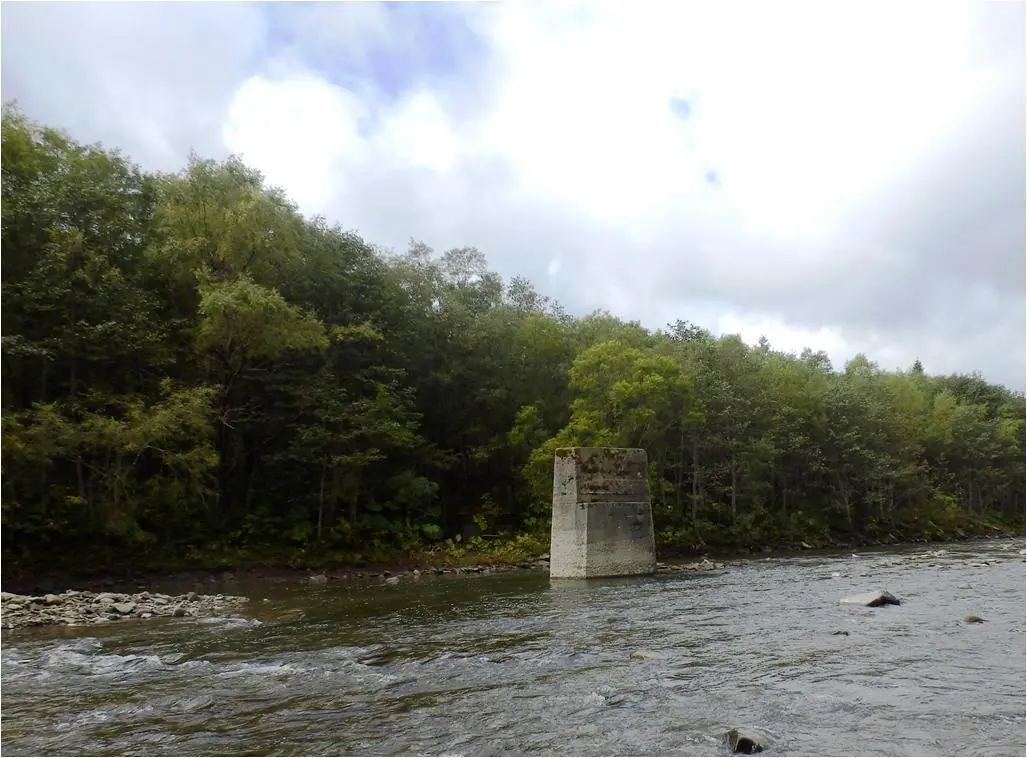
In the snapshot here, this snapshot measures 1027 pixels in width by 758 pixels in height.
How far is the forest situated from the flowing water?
1179 centimetres

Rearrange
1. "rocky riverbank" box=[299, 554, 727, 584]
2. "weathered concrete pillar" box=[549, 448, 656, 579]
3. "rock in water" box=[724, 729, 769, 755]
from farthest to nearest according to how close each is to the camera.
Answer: "rocky riverbank" box=[299, 554, 727, 584]
"weathered concrete pillar" box=[549, 448, 656, 579]
"rock in water" box=[724, 729, 769, 755]

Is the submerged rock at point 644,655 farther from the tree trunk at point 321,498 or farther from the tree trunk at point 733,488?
the tree trunk at point 733,488

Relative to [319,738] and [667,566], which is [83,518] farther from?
[319,738]

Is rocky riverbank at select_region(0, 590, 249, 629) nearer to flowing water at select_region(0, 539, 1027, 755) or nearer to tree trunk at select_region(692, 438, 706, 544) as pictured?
flowing water at select_region(0, 539, 1027, 755)

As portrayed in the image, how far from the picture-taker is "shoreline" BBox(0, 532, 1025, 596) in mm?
24719

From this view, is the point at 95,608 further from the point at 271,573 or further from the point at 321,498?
the point at 321,498

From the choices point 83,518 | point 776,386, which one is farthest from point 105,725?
point 776,386

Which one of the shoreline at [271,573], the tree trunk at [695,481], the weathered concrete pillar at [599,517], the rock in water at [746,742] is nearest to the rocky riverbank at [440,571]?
the shoreline at [271,573]

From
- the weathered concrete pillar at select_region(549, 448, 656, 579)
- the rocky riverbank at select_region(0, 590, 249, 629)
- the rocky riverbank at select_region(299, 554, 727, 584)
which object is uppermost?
the weathered concrete pillar at select_region(549, 448, 656, 579)

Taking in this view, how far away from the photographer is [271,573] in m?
29.7

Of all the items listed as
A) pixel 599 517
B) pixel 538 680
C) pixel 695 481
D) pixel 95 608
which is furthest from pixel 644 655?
pixel 695 481

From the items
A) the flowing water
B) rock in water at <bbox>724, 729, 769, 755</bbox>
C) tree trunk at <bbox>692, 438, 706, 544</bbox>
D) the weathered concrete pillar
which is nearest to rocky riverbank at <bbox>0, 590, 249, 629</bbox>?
the flowing water

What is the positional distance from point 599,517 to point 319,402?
48.4ft

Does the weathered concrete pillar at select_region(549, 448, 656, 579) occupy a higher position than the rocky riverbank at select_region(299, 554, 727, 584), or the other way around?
the weathered concrete pillar at select_region(549, 448, 656, 579)
